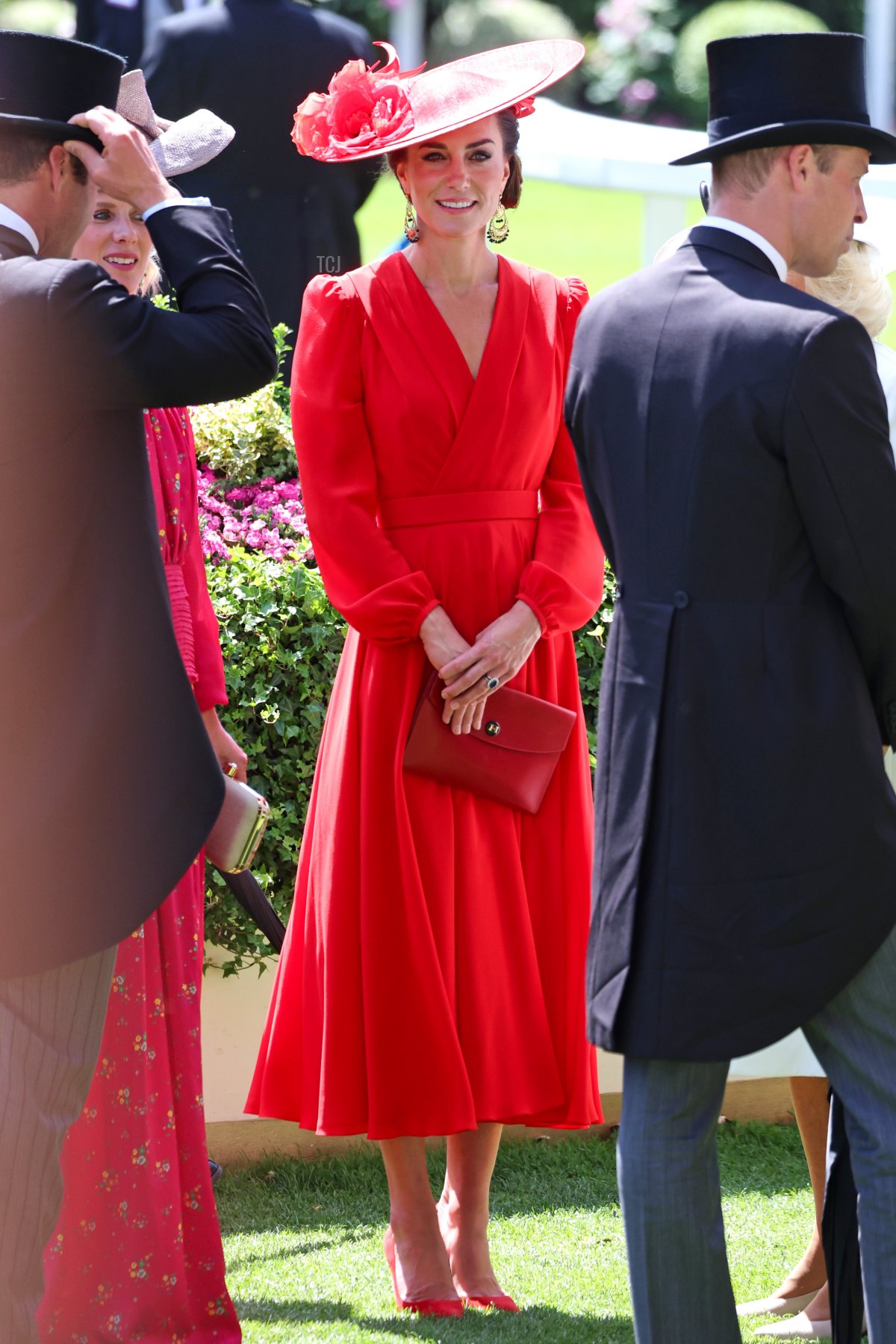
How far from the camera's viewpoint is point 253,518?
16.3 ft

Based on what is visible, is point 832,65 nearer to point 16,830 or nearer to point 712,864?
point 712,864

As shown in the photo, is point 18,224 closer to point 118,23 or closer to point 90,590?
point 90,590

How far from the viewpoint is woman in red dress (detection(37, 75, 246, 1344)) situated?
3258 mm

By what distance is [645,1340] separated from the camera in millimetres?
2607

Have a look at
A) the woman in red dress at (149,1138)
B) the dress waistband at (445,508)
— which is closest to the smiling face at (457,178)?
the dress waistband at (445,508)

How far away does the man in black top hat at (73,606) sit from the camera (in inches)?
97.2

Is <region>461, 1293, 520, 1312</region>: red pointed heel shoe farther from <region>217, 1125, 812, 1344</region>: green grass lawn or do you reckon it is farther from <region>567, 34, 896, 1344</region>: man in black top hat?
<region>567, 34, 896, 1344</region>: man in black top hat

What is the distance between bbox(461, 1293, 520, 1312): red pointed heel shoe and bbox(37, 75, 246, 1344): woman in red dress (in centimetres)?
51

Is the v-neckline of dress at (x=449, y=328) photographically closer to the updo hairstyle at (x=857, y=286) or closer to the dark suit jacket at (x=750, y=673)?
the updo hairstyle at (x=857, y=286)

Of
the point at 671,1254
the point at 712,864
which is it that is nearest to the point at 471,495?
the point at 712,864

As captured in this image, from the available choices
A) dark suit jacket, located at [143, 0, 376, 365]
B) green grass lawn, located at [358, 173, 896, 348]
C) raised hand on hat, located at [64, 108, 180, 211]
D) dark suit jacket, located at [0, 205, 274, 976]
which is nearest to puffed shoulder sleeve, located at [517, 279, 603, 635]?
dark suit jacket, located at [0, 205, 274, 976]

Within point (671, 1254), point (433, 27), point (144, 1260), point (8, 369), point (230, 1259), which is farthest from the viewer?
point (433, 27)

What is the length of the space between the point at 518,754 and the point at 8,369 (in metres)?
1.58

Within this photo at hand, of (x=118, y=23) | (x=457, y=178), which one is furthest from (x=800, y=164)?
(x=118, y=23)
